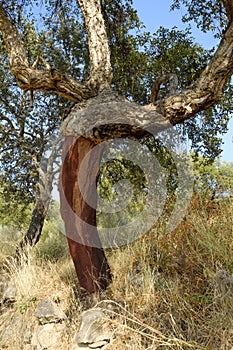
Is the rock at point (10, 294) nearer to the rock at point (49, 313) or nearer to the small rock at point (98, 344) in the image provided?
the rock at point (49, 313)

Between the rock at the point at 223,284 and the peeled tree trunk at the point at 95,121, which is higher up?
the peeled tree trunk at the point at 95,121

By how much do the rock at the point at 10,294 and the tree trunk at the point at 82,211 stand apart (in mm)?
1341

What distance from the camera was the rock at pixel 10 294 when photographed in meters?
5.84

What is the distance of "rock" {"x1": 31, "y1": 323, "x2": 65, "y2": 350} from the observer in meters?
4.68

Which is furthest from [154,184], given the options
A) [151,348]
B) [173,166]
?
[151,348]

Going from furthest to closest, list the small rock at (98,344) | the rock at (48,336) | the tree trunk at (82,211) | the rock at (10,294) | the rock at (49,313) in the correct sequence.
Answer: the rock at (10,294)
the tree trunk at (82,211)
the rock at (49,313)
the rock at (48,336)
the small rock at (98,344)

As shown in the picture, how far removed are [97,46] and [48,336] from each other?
3.98 meters

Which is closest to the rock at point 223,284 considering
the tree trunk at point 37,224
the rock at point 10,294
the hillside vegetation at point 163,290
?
the hillside vegetation at point 163,290

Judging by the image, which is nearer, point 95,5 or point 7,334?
point 7,334

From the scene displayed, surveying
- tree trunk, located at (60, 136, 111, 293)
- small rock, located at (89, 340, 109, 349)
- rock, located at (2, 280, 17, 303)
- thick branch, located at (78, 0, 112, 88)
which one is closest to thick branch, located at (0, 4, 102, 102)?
thick branch, located at (78, 0, 112, 88)

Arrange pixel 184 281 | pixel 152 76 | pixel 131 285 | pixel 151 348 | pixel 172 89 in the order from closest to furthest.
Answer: pixel 151 348
pixel 184 281
pixel 131 285
pixel 172 89
pixel 152 76

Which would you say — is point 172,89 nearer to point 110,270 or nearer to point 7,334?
point 110,270

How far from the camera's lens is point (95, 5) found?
588 centimetres

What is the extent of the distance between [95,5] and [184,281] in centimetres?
414
